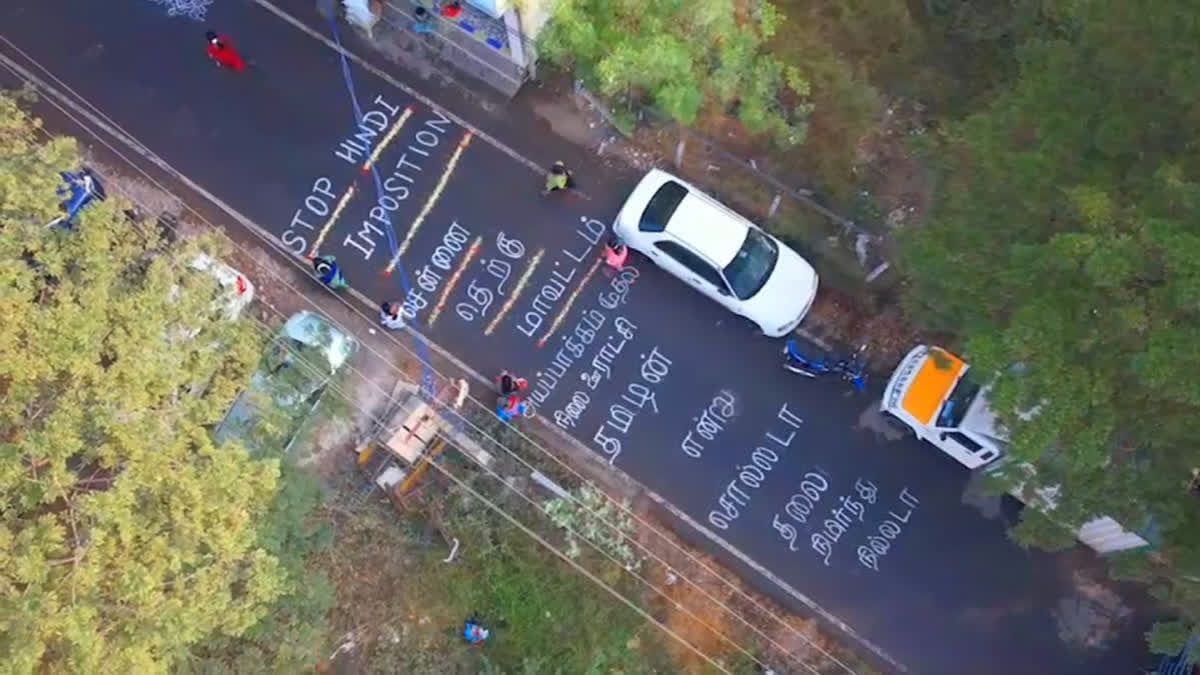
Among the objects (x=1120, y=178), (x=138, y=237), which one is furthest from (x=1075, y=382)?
(x=138, y=237)

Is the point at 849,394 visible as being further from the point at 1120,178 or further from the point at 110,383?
the point at 110,383

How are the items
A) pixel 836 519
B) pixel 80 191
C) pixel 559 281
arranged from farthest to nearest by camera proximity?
pixel 559 281
pixel 836 519
pixel 80 191

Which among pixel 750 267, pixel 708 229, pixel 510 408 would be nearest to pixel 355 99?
pixel 510 408

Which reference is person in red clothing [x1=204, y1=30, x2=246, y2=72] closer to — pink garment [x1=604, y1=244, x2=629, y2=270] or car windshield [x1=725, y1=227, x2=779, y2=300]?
pink garment [x1=604, y1=244, x2=629, y2=270]

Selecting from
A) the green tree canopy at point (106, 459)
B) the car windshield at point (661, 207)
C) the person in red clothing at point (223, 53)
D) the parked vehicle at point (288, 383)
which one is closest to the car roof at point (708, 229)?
the car windshield at point (661, 207)

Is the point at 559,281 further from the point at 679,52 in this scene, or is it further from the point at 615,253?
the point at 679,52

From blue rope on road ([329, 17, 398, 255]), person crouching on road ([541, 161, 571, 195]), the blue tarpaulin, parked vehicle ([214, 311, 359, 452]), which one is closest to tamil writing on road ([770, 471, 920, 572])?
person crouching on road ([541, 161, 571, 195])
